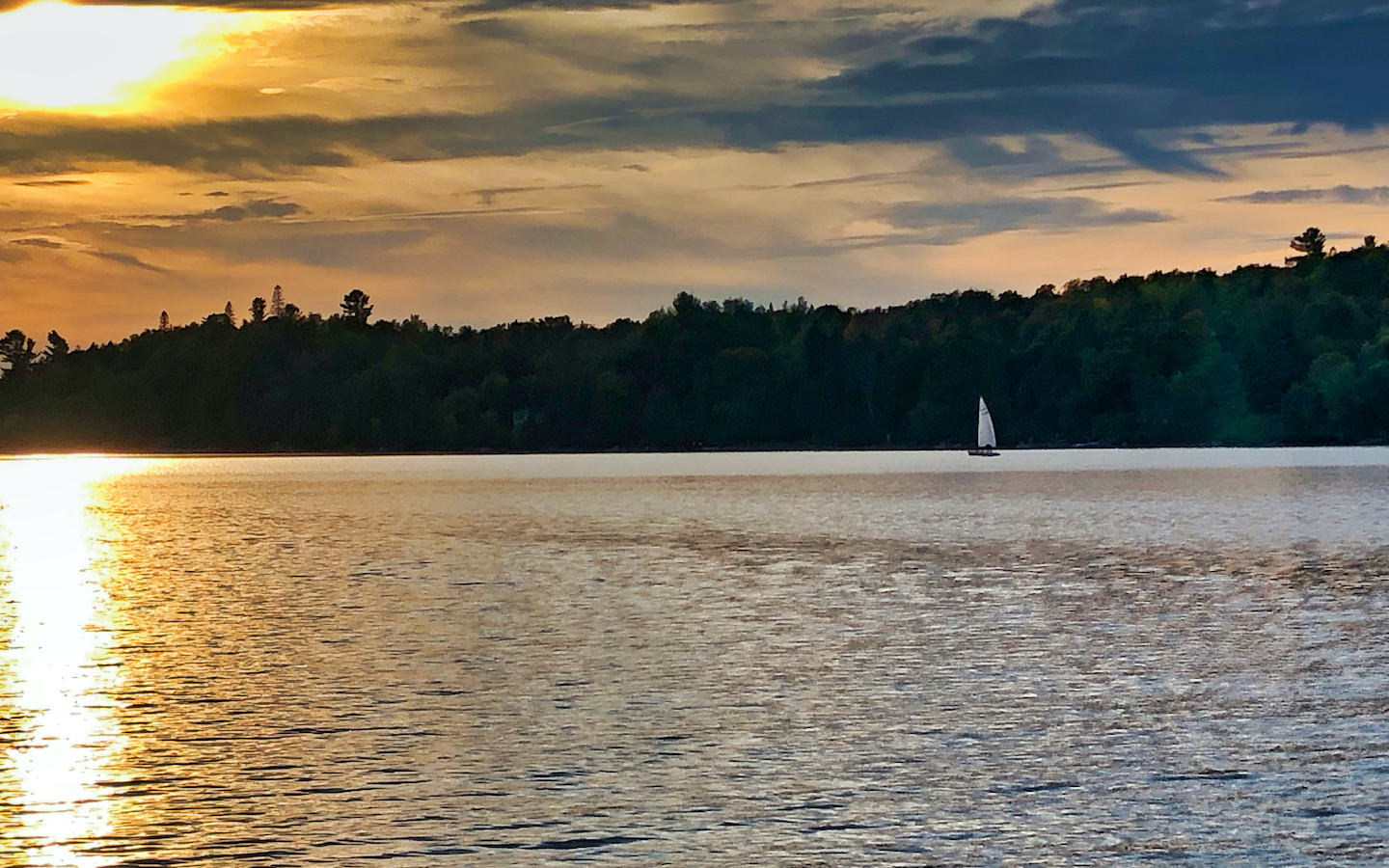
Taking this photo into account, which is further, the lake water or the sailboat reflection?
the sailboat reflection

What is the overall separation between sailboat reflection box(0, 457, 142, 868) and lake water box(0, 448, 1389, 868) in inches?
3.1

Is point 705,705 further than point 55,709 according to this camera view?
No

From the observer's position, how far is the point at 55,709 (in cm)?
2453

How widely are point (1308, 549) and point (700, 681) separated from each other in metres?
32.3

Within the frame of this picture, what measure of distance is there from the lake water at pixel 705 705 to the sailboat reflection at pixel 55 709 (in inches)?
3.1

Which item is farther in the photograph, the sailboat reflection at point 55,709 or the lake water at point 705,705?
the sailboat reflection at point 55,709

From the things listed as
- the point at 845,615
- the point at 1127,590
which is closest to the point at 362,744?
the point at 845,615

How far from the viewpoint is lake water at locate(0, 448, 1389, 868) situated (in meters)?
16.8

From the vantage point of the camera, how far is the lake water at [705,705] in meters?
16.8

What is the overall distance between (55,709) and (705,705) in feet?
28.8

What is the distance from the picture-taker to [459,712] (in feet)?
78.3

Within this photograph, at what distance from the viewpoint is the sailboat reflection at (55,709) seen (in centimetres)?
1711

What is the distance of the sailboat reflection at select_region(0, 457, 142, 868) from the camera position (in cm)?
1711

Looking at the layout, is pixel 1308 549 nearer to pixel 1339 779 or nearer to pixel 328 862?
pixel 1339 779
